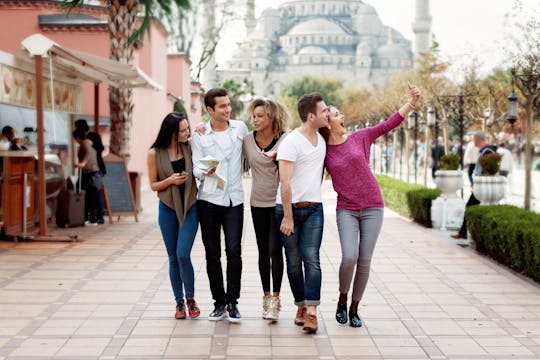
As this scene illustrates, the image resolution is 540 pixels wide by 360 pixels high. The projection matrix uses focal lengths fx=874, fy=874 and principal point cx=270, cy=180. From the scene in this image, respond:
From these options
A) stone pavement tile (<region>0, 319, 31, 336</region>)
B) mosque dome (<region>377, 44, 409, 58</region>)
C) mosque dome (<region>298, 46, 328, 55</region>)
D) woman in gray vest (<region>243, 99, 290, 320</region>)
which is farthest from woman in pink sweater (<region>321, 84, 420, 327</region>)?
mosque dome (<region>377, 44, 409, 58</region>)

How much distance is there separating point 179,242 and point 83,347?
1.03 m

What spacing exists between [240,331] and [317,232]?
0.81 m

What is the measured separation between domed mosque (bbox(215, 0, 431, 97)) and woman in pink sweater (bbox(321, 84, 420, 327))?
Result: 126 metres

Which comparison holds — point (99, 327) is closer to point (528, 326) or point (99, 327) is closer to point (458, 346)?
point (458, 346)

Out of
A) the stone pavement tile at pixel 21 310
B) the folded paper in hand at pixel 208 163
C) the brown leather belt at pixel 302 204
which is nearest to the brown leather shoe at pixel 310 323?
the brown leather belt at pixel 302 204

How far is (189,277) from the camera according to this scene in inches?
236

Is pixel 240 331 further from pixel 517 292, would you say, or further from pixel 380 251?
pixel 380 251

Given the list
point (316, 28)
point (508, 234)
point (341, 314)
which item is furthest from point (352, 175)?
point (316, 28)

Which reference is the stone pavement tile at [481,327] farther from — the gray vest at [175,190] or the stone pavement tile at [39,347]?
the stone pavement tile at [39,347]

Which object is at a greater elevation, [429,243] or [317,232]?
[317,232]

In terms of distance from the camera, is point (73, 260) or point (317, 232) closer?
point (317, 232)

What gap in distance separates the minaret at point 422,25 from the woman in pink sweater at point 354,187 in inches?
4854

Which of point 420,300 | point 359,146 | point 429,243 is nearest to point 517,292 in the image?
point 420,300

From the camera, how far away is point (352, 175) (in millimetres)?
5734
